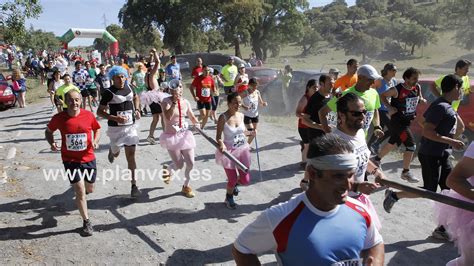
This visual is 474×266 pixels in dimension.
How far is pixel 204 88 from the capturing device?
11.2 m

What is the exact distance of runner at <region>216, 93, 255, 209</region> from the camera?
603 centimetres

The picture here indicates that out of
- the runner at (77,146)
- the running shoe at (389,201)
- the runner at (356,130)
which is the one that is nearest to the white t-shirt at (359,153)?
the runner at (356,130)

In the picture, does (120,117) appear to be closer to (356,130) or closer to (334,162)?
(356,130)

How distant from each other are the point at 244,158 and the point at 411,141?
3190mm

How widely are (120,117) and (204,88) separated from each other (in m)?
4.78

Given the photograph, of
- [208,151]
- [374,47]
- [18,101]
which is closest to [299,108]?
[208,151]

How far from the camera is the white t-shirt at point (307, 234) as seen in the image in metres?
2.04

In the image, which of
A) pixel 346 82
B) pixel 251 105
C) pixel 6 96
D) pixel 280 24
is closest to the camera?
pixel 346 82

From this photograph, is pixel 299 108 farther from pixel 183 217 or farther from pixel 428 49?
pixel 428 49

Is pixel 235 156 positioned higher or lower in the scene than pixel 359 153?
lower

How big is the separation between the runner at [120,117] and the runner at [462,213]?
14.7 feet

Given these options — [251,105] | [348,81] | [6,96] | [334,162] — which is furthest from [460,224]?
[6,96]

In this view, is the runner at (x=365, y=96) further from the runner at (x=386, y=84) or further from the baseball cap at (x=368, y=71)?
the runner at (x=386, y=84)

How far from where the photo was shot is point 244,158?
6188 mm
